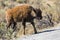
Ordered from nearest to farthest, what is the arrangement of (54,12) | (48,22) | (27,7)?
1. (27,7)
2. (48,22)
3. (54,12)

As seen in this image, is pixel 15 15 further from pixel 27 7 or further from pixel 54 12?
pixel 54 12

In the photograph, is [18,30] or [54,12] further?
[54,12]

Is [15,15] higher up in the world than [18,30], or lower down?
higher up

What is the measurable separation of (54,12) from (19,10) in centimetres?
378

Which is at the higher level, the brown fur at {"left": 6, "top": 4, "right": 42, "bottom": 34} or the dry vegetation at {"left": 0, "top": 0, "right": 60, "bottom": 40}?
the brown fur at {"left": 6, "top": 4, "right": 42, "bottom": 34}

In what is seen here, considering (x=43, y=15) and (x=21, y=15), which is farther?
(x=43, y=15)

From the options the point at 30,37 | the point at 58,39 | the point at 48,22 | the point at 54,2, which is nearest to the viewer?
the point at 58,39

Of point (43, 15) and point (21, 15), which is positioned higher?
point (21, 15)

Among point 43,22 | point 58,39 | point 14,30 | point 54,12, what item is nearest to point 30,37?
point 58,39

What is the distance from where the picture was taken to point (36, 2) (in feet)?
57.3

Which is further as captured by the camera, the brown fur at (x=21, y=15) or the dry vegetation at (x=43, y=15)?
the dry vegetation at (x=43, y=15)

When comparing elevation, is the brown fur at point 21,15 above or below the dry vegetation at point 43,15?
above

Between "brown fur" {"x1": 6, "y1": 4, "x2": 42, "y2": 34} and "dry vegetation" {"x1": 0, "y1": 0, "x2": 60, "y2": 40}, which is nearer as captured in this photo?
"brown fur" {"x1": 6, "y1": 4, "x2": 42, "y2": 34}

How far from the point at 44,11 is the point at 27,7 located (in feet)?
12.4
